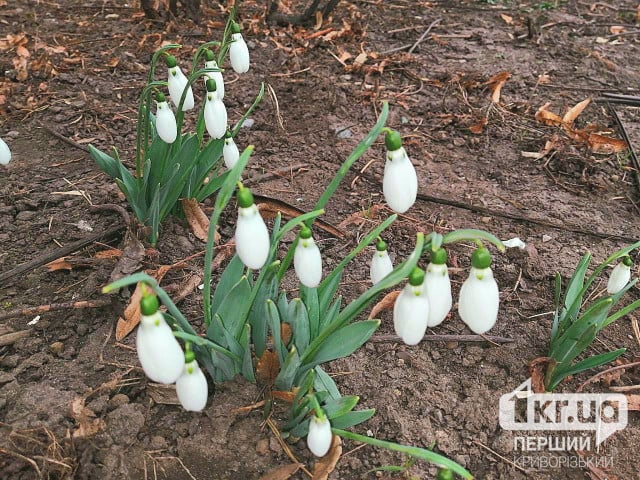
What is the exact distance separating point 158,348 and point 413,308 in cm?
49

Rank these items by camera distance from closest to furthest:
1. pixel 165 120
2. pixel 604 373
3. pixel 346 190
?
pixel 165 120 → pixel 604 373 → pixel 346 190

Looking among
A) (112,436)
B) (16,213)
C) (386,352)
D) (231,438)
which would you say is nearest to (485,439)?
(386,352)

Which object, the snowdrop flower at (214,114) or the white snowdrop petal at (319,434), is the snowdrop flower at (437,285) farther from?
the snowdrop flower at (214,114)

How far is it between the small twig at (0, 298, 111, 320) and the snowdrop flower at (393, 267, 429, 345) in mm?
1138

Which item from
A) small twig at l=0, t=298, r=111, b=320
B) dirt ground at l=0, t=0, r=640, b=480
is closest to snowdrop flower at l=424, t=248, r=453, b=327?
dirt ground at l=0, t=0, r=640, b=480

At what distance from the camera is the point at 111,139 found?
2.95m

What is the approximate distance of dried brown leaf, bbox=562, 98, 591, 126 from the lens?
3253 mm

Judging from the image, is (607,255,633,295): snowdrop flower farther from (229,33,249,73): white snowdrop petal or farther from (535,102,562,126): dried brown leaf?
(535,102,562,126): dried brown leaf

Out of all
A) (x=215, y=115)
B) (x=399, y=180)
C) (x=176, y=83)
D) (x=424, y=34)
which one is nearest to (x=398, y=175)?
(x=399, y=180)

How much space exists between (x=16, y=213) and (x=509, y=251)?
195cm

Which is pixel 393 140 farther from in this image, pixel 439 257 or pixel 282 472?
pixel 282 472

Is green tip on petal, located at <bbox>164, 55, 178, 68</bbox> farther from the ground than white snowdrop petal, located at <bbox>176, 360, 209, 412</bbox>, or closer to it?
farther from the ground

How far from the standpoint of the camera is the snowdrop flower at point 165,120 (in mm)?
1847

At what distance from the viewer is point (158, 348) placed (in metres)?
1.17
